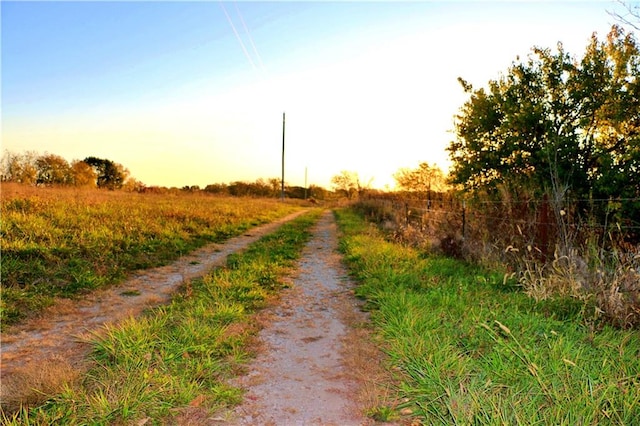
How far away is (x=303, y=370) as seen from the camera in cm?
325

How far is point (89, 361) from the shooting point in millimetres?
3238

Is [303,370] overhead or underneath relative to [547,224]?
underneath

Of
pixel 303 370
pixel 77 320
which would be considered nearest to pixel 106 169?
pixel 77 320

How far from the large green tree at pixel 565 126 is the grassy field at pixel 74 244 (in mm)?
7958

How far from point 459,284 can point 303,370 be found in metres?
3.30

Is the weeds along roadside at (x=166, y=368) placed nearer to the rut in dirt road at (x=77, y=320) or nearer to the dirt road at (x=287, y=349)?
the dirt road at (x=287, y=349)

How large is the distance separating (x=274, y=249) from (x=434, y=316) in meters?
6.03

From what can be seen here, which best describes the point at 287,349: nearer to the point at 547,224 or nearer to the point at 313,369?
the point at 313,369

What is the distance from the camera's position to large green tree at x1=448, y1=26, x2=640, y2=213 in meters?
7.57

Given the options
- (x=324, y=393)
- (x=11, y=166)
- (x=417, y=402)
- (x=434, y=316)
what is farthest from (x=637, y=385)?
(x=11, y=166)

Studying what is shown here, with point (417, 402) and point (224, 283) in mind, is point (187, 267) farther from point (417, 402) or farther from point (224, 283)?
point (417, 402)

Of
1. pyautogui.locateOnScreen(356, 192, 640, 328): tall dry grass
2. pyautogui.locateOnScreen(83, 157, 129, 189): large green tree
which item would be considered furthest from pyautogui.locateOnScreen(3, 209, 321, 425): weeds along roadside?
pyautogui.locateOnScreen(83, 157, 129, 189): large green tree

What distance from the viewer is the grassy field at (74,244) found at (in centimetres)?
528

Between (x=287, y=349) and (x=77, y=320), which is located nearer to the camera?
(x=287, y=349)
